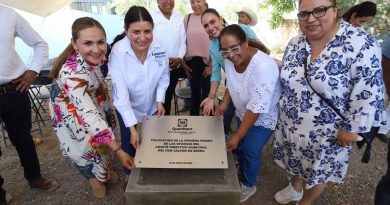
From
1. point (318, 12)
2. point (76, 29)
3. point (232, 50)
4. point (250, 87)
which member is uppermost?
point (318, 12)

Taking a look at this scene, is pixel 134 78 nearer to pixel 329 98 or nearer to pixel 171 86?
pixel 329 98

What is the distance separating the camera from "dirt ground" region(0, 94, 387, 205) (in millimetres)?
2592

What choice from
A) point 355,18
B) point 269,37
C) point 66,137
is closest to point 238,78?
point 66,137

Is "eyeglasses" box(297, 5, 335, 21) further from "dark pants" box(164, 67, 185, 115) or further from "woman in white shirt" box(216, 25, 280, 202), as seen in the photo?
"dark pants" box(164, 67, 185, 115)

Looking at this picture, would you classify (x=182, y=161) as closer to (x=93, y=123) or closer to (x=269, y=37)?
(x=93, y=123)

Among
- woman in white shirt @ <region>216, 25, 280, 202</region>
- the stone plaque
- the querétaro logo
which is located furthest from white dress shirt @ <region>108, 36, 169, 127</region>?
woman in white shirt @ <region>216, 25, 280, 202</region>

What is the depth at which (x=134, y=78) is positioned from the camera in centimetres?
201

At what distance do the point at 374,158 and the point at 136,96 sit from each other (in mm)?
2937

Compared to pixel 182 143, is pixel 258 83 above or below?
above

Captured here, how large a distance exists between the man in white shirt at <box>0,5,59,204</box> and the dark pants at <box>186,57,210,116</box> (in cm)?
173

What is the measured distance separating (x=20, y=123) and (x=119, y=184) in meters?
1.11

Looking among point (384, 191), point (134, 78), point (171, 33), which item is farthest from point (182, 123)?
point (171, 33)

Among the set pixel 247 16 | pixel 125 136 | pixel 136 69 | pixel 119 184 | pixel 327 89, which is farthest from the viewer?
pixel 247 16

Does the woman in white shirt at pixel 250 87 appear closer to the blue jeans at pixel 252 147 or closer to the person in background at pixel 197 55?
the blue jeans at pixel 252 147
